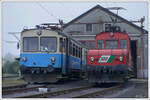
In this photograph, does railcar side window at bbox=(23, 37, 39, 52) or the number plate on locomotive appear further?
railcar side window at bbox=(23, 37, 39, 52)

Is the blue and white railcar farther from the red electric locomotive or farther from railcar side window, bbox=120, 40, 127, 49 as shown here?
railcar side window, bbox=120, 40, 127, 49

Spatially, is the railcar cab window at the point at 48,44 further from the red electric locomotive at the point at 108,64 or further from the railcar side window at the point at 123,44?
the railcar side window at the point at 123,44

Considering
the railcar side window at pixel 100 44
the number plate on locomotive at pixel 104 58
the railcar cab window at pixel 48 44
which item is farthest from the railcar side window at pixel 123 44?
the railcar cab window at pixel 48 44

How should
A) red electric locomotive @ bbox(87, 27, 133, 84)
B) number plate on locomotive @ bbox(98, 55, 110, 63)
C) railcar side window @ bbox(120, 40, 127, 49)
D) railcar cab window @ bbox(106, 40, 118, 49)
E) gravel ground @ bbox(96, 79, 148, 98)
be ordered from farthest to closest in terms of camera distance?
railcar side window @ bbox(120, 40, 127, 49)
railcar cab window @ bbox(106, 40, 118, 49)
number plate on locomotive @ bbox(98, 55, 110, 63)
red electric locomotive @ bbox(87, 27, 133, 84)
gravel ground @ bbox(96, 79, 148, 98)

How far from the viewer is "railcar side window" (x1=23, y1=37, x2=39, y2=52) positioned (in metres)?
16.3

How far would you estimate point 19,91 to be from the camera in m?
13.6

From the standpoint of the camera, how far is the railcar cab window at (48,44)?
53.1 feet

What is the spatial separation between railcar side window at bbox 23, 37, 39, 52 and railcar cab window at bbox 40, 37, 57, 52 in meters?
0.34

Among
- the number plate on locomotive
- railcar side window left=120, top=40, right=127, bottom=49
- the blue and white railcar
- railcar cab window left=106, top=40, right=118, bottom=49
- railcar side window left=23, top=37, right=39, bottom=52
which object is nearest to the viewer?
the number plate on locomotive

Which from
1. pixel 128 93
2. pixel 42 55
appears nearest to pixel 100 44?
pixel 42 55

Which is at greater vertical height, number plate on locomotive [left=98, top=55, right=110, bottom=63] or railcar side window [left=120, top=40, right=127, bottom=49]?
railcar side window [left=120, top=40, right=127, bottom=49]

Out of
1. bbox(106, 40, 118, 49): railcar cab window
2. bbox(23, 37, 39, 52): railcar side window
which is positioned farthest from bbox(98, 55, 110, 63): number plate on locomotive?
bbox(23, 37, 39, 52): railcar side window

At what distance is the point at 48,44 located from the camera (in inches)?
640

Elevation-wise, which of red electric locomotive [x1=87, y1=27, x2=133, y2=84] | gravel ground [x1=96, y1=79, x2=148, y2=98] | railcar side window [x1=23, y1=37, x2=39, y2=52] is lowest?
gravel ground [x1=96, y1=79, x2=148, y2=98]
